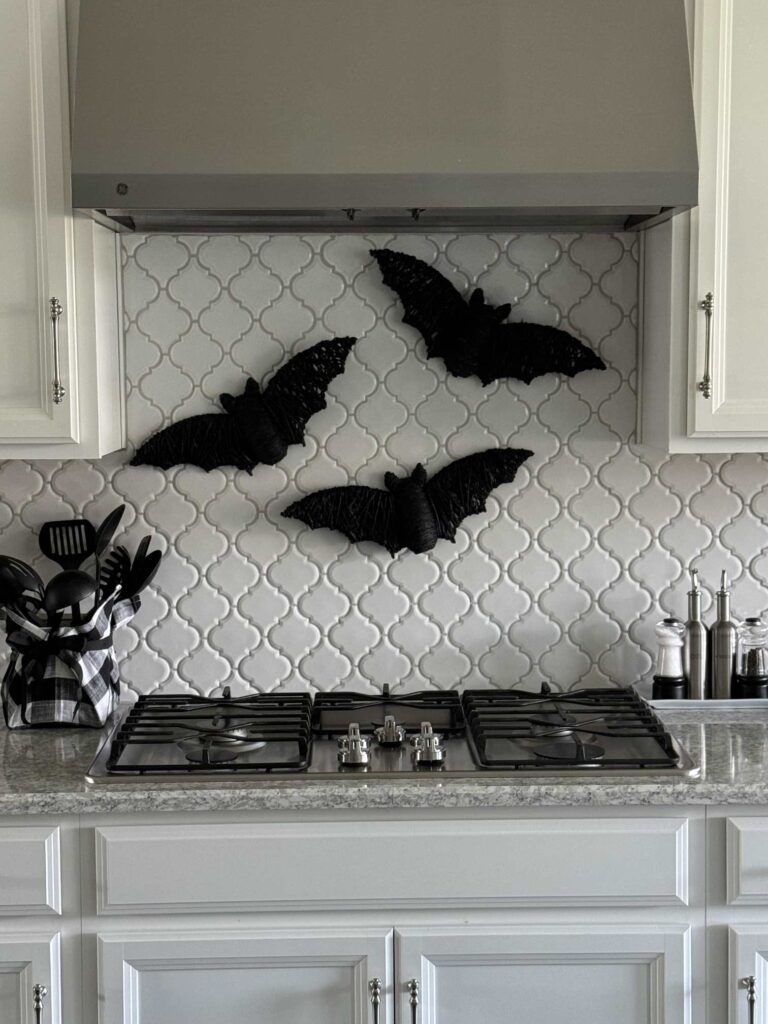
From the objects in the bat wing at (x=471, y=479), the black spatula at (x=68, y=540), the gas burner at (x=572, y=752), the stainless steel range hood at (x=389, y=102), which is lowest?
the gas burner at (x=572, y=752)

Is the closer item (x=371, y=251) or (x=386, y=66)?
(x=386, y=66)

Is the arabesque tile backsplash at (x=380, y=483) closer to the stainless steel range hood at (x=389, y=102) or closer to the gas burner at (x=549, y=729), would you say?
the gas burner at (x=549, y=729)

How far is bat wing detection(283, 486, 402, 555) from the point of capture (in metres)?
2.50

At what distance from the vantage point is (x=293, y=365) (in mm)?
2482

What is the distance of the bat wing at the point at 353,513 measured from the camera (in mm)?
2504

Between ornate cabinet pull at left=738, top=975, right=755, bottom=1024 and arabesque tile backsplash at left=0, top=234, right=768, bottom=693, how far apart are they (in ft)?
2.42

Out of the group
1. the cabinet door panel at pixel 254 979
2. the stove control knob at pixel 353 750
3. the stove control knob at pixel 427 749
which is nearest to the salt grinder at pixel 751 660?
the stove control knob at pixel 427 749

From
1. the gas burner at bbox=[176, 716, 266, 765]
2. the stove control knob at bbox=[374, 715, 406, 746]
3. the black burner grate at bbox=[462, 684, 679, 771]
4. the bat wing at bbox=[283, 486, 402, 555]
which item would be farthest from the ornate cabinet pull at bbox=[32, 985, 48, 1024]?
the bat wing at bbox=[283, 486, 402, 555]

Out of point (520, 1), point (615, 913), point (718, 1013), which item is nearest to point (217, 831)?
point (615, 913)

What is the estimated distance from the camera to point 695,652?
8.02ft

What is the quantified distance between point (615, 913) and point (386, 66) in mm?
1446

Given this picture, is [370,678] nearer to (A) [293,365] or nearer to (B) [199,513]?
(B) [199,513]

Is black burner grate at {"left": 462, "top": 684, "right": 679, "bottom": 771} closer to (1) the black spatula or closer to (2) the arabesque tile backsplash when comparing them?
(2) the arabesque tile backsplash

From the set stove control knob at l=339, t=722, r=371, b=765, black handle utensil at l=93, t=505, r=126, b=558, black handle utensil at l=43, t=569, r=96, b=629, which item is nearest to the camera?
stove control knob at l=339, t=722, r=371, b=765
